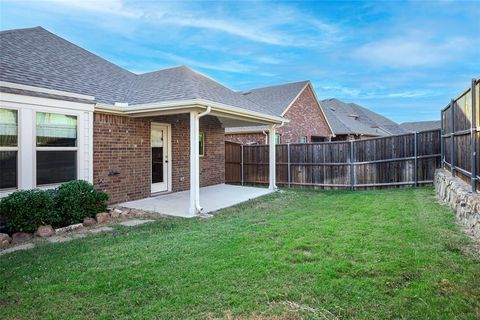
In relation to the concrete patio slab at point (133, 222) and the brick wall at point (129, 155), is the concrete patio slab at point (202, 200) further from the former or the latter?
the concrete patio slab at point (133, 222)

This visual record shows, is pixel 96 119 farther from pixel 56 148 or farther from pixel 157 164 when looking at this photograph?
pixel 157 164

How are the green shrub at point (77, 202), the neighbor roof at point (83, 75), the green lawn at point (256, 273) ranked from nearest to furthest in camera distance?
the green lawn at point (256, 273), the green shrub at point (77, 202), the neighbor roof at point (83, 75)

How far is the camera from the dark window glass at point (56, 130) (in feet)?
23.9

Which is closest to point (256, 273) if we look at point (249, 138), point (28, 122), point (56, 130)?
point (28, 122)

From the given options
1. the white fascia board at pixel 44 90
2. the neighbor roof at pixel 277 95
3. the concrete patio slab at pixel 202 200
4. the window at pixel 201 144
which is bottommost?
the concrete patio slab at pixel 202 200

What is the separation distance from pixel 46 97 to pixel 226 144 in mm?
9114

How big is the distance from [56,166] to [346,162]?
10.0 metres

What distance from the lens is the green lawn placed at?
3.16 m

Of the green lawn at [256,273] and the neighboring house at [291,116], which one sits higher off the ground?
the neighboring house at [291,116]

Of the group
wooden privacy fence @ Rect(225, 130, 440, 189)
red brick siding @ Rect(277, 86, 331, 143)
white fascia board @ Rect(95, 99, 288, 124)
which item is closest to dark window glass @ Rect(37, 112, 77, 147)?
white fascia board @ Rect(95, 99, 288, 124)

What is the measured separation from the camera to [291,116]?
2078cm

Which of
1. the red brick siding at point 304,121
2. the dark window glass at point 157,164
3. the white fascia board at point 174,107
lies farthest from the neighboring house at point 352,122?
the white fascia board at point 174,107

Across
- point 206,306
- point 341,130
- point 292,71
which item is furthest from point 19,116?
point 292,71

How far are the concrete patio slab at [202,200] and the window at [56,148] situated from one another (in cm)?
181
